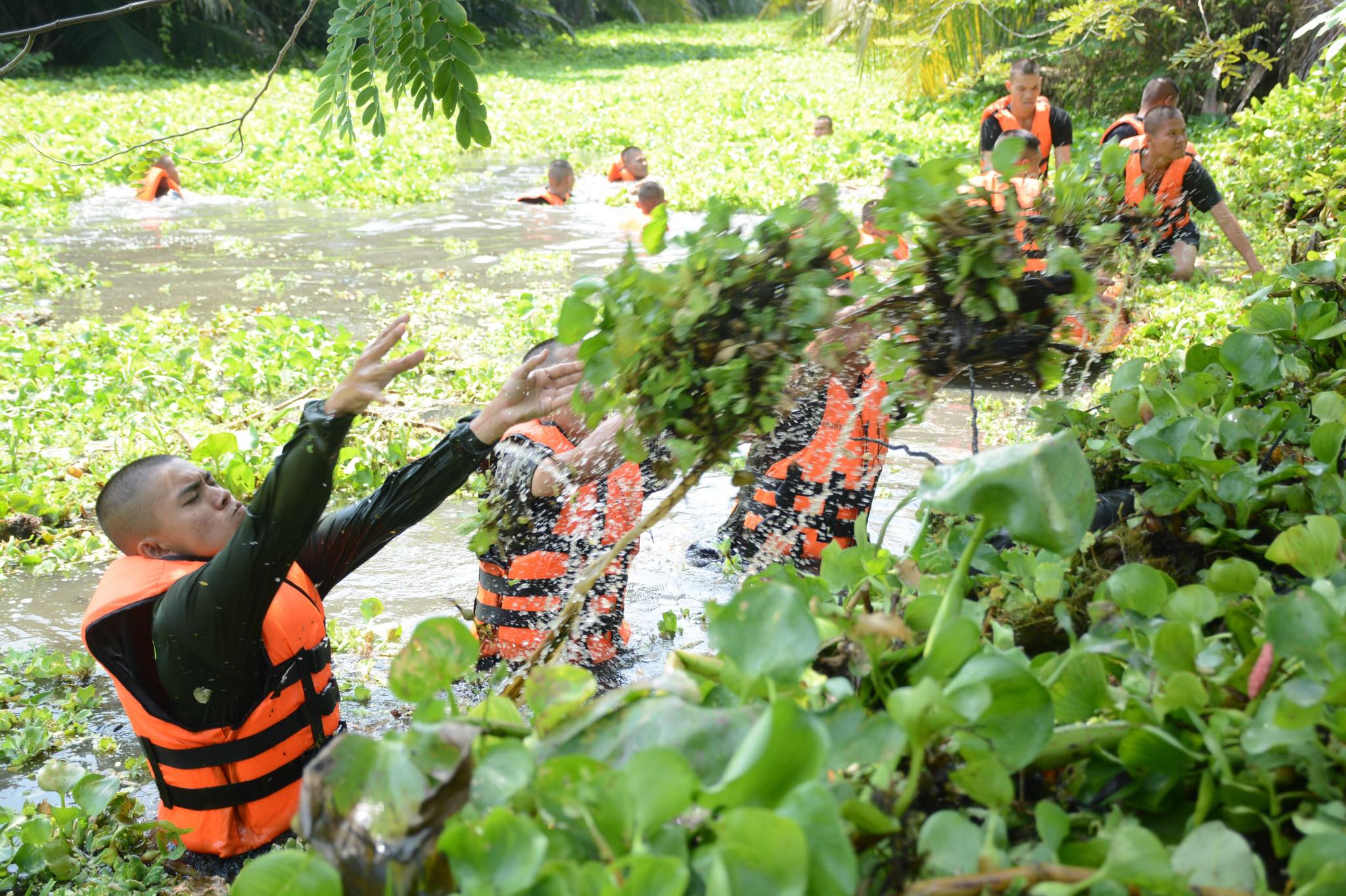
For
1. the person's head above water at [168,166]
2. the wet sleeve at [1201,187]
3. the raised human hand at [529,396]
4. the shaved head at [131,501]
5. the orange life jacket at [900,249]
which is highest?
the orange life jacket at [900,249]

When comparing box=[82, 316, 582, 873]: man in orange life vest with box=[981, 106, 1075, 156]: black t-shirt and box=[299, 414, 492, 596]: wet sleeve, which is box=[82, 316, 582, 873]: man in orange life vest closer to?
box=[299, 414, 492, 596]: wet sleeve

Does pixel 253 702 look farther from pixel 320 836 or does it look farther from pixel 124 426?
pixel 124 426

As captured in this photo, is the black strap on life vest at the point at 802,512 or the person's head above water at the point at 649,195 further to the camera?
the person's head above water at the point at 649,195

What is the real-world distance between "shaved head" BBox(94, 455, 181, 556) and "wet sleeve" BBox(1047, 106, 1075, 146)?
8.93 m

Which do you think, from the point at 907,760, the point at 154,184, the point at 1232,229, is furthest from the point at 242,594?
the point at 154,184

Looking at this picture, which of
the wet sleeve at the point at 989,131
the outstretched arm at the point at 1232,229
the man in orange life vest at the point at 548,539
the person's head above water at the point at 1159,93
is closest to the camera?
the man in orange life vest at the point at 548,539

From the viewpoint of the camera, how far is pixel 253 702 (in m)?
2.88

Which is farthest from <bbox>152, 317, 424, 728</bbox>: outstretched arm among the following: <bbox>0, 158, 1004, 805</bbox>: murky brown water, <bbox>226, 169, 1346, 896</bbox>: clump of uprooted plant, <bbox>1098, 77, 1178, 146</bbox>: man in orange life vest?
<bbox>1098, 77, 1178, 146</bbox>: man in orange life vest

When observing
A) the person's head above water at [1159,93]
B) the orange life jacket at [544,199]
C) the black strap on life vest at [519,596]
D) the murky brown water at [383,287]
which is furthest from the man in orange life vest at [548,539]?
the orange life jacket at [544,199]

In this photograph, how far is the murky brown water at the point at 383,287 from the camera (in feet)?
15.0

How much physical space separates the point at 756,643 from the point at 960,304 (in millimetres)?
1007

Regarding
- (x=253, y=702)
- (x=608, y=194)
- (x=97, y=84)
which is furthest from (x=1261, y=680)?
(x=97, y=84)

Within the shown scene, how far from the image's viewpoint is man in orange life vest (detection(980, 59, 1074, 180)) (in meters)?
9.57

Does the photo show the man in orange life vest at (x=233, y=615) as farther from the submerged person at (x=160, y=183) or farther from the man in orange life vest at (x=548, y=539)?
the submerged person at (x=160, y=183)
